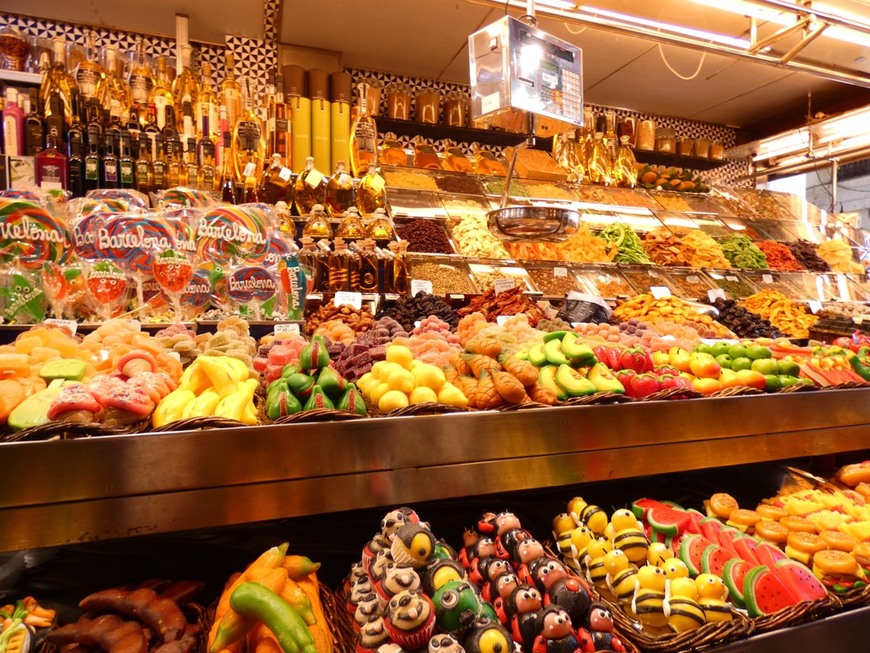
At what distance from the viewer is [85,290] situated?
1749 mm

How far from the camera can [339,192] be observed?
401 centimetres

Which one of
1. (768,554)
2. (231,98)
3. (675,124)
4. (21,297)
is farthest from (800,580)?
(675,124)

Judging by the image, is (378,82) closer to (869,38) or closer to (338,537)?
(869,38)

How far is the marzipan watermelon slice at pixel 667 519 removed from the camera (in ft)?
4.75

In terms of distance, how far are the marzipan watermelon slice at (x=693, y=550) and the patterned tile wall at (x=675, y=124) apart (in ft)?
15.5

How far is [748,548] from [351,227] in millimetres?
2822

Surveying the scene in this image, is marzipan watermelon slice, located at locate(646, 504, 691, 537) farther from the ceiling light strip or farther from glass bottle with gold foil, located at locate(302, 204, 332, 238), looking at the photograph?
glass bottle with gold foil, located at locate(302, 204, 332, 238)

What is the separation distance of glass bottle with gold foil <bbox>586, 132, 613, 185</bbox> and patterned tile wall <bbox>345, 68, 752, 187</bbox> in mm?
1063

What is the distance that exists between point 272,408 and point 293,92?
404 centimetres

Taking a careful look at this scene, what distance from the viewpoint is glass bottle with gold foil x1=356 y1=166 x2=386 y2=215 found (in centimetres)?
411

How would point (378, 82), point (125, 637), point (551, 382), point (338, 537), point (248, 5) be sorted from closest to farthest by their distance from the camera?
point (125, 637), point (551, 382), point (338, 537), point (248, 5), point (378, 82)

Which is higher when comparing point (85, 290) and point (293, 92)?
point (293, 92)

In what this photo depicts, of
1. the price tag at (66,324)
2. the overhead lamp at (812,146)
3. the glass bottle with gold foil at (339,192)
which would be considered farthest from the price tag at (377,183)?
the overhead lamp at (812,146)

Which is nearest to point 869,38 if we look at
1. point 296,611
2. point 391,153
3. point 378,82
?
A: point 391,153
